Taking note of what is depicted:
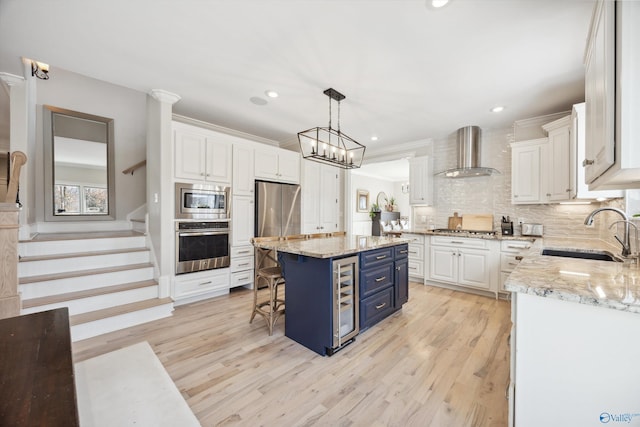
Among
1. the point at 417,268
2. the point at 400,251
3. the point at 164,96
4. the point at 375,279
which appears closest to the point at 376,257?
the point at 375,279

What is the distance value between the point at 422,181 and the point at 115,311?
473 centimetres

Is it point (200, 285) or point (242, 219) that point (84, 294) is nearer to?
point (200, 285)

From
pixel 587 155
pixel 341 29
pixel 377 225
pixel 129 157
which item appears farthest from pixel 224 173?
pixel 377 225

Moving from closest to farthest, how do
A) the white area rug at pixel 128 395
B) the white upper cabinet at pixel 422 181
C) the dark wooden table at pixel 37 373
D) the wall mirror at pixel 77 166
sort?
the dark wooden table at pixel 37 373 → the white area rug at pixel 128 395 → the wall mirror at pixel 77 166 → the white upper cabinet at pixel 422 181

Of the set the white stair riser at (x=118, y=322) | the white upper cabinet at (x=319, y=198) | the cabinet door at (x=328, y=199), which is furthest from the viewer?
the cabinet door at (x=328, y=199)

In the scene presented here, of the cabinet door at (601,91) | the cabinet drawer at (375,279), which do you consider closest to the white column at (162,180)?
the cabinet drawer at (375,279)

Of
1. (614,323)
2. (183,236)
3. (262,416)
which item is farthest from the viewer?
(183,236)

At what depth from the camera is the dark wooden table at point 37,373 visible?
0.59 m

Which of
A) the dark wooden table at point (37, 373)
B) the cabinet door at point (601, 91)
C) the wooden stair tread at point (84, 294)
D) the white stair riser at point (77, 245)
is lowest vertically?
the wooden stair tread at point (84, 294)

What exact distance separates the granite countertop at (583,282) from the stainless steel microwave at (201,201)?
3.33 meters

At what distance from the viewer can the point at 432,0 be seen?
165 cm

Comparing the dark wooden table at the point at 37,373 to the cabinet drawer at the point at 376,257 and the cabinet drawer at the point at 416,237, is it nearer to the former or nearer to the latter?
the cabinet drawer at the point at 376,257

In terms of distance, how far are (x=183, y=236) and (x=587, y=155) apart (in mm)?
3741

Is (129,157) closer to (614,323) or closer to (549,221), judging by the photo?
(614,323)
